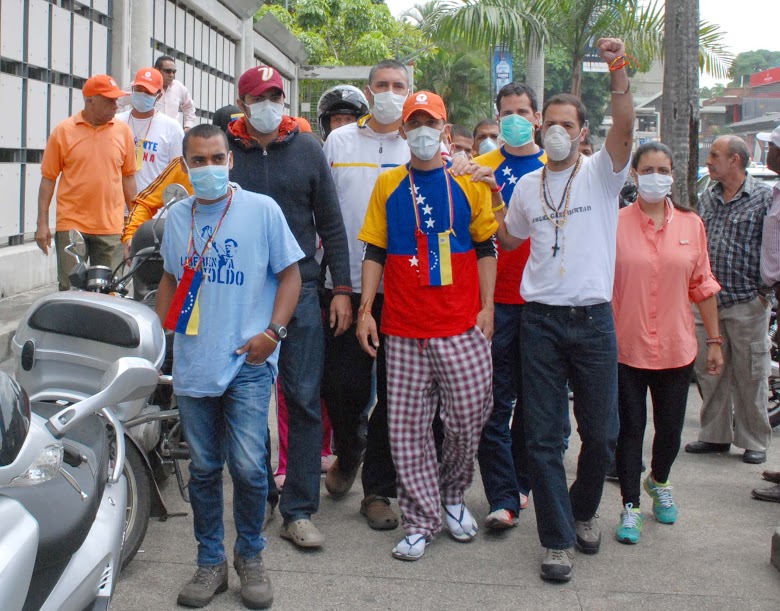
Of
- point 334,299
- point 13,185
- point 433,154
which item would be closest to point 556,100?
point 433,154

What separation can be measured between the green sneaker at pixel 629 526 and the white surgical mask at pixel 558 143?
1.74m

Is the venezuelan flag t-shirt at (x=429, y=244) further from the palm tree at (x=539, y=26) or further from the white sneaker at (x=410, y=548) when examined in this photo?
the palm tree at (x=539, y=26)

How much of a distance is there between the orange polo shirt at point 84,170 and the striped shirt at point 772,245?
438 cm

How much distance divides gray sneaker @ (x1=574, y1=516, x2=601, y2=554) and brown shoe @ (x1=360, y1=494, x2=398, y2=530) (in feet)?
2.88

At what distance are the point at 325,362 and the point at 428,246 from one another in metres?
0.92

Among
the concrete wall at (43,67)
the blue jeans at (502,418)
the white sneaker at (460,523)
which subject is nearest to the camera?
the white sneaker at (460,523)

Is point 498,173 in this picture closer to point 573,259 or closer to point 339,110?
point 573,259

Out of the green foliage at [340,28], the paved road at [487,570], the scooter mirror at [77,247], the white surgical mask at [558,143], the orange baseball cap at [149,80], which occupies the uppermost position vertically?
the green foliage at [340,28]

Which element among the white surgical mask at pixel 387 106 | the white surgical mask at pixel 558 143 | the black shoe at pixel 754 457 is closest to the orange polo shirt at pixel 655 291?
the white surgical mask at pixel 558 143

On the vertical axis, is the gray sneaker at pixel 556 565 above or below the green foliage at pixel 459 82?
below

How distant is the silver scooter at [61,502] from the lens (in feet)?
8.10

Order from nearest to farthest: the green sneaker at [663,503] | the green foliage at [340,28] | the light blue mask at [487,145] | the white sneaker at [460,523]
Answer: the white sneaker at [460,523], the green sneaker at [663,503], the light blue mask at [487,145], the green foliage at [340,28]

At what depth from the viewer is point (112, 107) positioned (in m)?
7.48

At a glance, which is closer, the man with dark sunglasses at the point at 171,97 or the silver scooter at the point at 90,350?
the silver scooter at the point at 90,350
